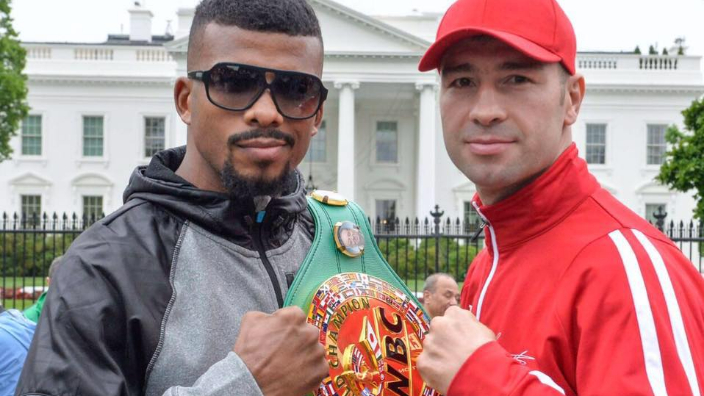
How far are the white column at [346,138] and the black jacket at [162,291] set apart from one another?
32262 millimetres

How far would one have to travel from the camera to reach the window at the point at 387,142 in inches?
1495

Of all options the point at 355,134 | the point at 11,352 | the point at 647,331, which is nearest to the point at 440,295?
the point at 11,352

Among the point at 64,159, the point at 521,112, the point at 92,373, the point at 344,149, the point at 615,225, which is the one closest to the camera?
the point at 92,373

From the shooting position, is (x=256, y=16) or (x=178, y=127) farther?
(x=178, y=127)

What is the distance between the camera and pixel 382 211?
38.0 meters

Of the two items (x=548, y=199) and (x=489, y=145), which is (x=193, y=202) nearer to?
(x=489, y=145)

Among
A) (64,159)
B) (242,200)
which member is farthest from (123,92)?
(242,200)

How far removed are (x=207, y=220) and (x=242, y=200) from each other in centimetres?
11

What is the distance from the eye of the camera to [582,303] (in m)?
1.68

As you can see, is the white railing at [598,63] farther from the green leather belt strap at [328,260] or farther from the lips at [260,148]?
the lips at [260,148]

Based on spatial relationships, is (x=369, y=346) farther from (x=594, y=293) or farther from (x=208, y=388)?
(x=594, y=293)

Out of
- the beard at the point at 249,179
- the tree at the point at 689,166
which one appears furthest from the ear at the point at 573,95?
the tree at the point at 689,166

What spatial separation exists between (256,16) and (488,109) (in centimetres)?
63

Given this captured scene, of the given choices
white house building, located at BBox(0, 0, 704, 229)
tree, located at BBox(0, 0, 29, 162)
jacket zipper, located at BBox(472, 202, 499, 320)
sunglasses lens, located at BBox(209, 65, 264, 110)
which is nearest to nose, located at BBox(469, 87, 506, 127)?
jacket zipper, located at BBox(472, 202, 499, 320)
